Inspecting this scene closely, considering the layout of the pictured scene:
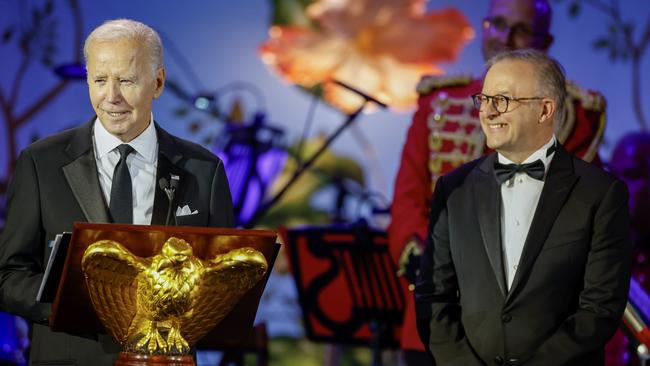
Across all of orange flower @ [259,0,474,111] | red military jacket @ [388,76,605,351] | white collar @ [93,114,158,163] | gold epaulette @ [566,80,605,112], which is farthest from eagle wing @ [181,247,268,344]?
orange flower @ [259,0,474,111]

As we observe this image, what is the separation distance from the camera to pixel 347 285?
4.68 metres

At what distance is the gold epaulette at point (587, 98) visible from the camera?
3.95 meters

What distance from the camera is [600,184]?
289 cm

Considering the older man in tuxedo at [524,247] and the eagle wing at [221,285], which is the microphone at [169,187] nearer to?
the eagle wing at [221,285]

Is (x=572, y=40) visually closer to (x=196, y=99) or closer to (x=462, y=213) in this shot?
(x=196, y=99)

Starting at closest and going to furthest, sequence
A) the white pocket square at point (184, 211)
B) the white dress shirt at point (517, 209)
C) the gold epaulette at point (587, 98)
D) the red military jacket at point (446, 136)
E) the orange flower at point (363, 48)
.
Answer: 1. the white pocket square at point (184, 211)
2. the white dress shirt at point (517, 209)
3. the red military jacket at point (446, 136)
4. the gold epaulette at point (587, 98)
5. the orange flower at point (363, 48)

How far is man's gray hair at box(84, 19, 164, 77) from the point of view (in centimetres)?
263

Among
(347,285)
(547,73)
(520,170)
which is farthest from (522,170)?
(347,285)

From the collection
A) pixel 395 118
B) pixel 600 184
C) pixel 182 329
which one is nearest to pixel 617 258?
pixel 600 184

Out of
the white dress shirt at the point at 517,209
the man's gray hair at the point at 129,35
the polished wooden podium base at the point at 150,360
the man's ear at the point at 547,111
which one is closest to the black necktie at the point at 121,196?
the man's gray hair at the point at 129,35

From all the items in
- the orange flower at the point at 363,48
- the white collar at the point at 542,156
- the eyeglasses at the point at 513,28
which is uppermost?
the orange flower at the point at 363,48

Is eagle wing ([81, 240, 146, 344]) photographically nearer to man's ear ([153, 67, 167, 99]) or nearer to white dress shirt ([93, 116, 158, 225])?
white dress shirt ([93, 116, 158, 225])

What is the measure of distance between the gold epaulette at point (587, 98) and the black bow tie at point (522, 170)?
109 centimetres

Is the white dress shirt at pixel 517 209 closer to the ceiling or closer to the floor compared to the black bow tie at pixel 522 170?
closer to the floor
